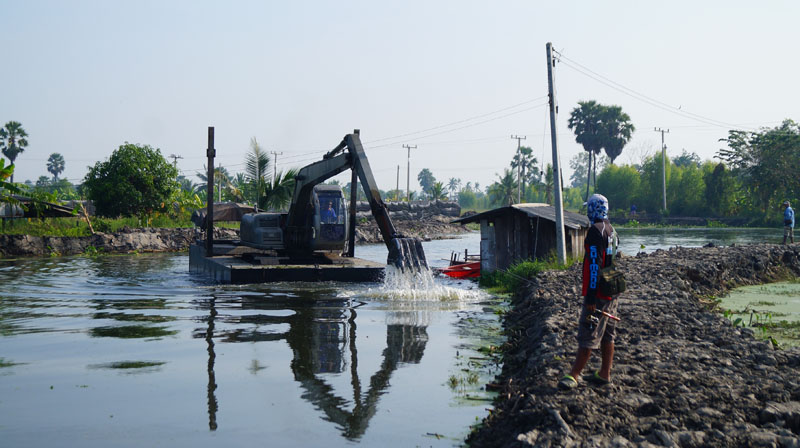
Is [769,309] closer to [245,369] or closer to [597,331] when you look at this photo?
[597,331]

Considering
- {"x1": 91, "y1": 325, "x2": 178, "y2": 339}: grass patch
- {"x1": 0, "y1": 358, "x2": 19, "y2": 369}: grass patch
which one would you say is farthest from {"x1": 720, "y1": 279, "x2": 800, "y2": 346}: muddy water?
{"x1": 0, "y1": 358, "x2": 19, "y2": 369}: grass patch

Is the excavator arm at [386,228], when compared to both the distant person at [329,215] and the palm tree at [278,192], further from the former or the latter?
the palm tree at [278,192]

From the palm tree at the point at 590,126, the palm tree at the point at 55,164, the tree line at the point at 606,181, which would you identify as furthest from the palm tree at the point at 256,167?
the palm tree at the point at 55,164

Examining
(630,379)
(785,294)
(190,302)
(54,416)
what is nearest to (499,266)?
(785,294)

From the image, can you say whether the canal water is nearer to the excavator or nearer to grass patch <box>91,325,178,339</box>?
grass patch <box>91,325,178,339</box>

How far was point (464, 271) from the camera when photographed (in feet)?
87.0

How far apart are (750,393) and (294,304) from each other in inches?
445

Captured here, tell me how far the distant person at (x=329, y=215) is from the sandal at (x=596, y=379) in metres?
15.9

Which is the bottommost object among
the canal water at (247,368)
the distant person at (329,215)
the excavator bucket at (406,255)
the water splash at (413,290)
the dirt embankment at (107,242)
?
the canal water at (247,368)

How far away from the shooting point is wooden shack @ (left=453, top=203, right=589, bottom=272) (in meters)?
23.5

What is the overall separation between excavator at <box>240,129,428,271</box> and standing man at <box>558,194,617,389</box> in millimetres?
11765

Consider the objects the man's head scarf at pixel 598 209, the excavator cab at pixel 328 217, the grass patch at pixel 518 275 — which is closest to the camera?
the man's head scarf at pixel 598 209

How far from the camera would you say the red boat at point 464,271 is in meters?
26.2

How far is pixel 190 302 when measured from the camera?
17.3 m
